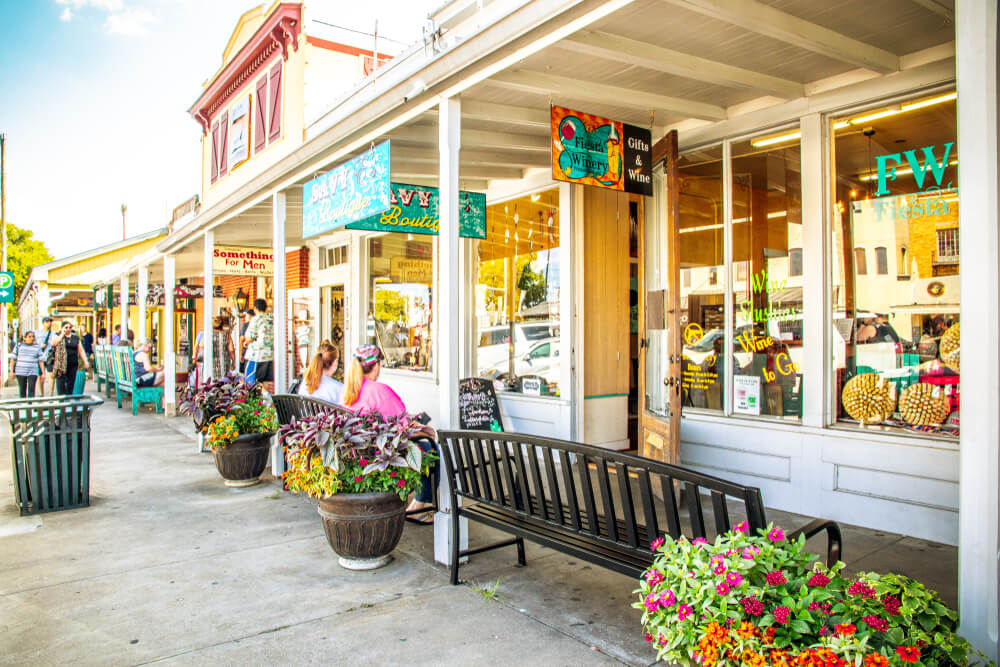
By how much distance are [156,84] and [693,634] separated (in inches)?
1602

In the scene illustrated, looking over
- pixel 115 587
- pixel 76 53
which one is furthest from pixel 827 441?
pixel 76 53

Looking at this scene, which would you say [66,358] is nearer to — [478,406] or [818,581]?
[478,406]

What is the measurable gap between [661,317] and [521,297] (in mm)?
2285

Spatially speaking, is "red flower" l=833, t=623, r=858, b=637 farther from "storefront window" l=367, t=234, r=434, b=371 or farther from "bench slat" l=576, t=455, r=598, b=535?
"storefront window" l=367, t=234, r=434, b=371

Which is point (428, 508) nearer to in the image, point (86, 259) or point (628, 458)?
point (628, 458)

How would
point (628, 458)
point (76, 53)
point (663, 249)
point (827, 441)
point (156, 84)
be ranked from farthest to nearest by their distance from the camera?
1. point (156, 84)
2. point (76, 53)
3. point (663, 249)
4. point (827, 441)
5. point (628, 458)

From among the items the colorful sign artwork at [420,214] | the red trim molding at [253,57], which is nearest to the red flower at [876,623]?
the colorful sign artwork at [420,214]

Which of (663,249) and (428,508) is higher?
(663,249)

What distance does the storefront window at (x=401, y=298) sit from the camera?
9802 millimetres

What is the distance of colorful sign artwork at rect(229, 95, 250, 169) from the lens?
1326 cm

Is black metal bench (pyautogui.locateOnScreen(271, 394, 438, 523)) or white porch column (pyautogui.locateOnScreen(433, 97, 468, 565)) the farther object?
black metal bench (pyautogui.locateOnScreen(271, 394, 438, 523))

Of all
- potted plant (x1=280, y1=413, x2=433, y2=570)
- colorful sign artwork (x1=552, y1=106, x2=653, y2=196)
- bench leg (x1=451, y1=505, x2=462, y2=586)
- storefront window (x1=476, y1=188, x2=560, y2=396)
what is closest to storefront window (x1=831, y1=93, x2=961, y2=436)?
colorful sign artwork (x1=552, y1=106, x2=653, y2=196)

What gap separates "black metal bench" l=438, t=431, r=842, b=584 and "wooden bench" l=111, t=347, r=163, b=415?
1056 cm

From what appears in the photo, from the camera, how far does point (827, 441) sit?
5148 millimetres
